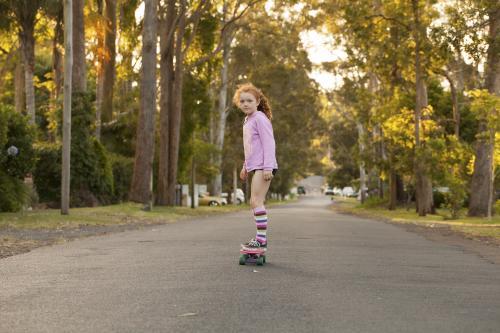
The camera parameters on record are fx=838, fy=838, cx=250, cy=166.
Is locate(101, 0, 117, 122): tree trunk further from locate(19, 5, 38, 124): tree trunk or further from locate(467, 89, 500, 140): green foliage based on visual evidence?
locate(467, 89, 500, 140): green foliage

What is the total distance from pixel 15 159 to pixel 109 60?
16.8 meters

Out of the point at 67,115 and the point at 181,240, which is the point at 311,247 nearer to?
the point at 181,240

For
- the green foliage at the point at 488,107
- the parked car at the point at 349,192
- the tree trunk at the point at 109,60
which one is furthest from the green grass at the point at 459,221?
the parked car at the point at 349,192

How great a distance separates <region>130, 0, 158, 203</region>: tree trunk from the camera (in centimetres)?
3039

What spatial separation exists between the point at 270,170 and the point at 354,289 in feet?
6.57

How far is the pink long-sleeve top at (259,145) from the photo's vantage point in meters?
8.91

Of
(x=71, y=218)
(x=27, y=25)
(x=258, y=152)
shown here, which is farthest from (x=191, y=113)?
(x=258, y=152)

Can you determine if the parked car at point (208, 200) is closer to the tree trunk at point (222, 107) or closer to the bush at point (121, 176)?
the tree trunk at point (222, 107)

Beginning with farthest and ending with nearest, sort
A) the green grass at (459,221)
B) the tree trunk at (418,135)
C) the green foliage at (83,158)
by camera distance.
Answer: the tree trunk at (418,135) → the green foliage at (83,158) → the green grass at (459,221)

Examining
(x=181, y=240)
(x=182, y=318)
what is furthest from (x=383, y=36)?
(x=182, y=318)

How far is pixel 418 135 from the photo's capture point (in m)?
33.8

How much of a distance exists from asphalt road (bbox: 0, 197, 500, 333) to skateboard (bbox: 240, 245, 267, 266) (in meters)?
0.20

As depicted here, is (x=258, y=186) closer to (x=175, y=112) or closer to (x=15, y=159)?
(x=15, y=159)

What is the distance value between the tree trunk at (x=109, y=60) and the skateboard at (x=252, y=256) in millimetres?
28621
